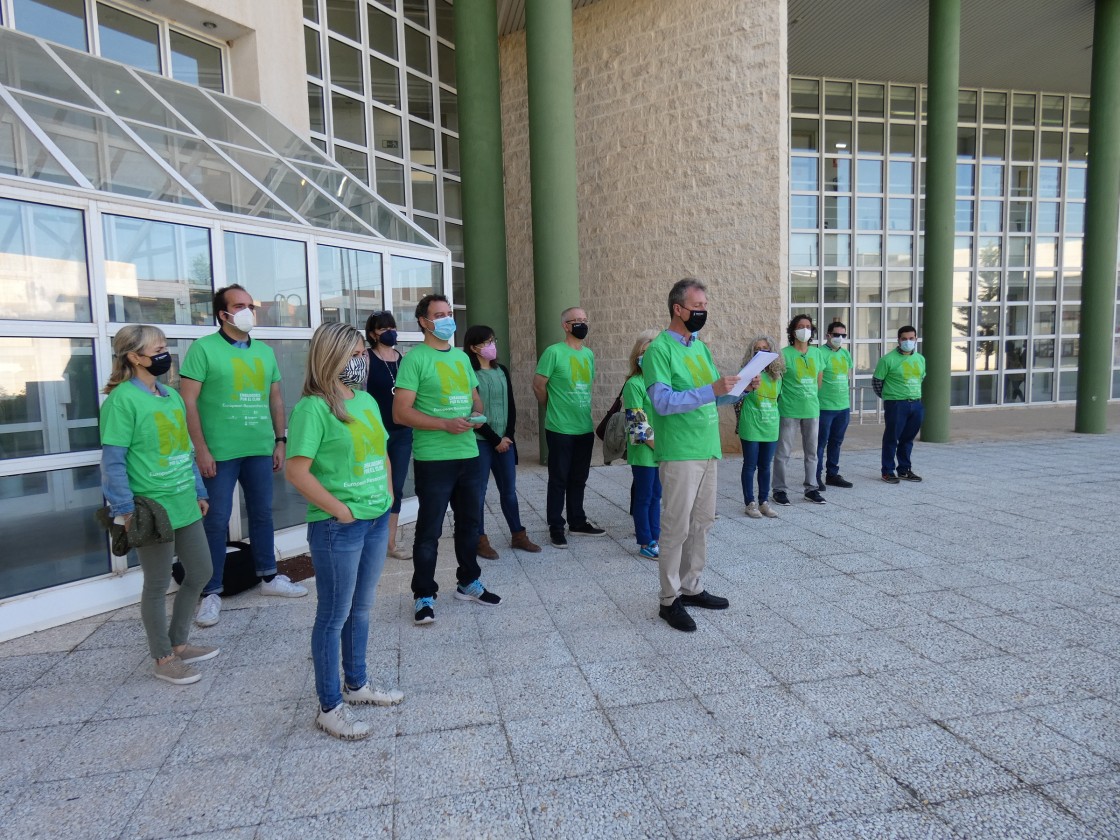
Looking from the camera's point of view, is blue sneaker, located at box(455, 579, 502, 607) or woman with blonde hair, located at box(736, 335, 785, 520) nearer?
blue sneaker, located at box(455, 579, 502, 607)

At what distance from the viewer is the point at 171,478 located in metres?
3.30

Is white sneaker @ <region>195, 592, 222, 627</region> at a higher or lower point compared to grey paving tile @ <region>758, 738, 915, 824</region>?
higher

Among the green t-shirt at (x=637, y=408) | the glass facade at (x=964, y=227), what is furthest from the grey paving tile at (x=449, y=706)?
the glass facade at (x=964, y=227)

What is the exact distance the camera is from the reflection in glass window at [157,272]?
4430mm

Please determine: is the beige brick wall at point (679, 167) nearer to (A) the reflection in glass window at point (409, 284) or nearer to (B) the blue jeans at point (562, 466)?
(A) the reflection in glass window at point (409, 284)

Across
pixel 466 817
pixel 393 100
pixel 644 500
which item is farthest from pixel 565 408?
pixel 393 100

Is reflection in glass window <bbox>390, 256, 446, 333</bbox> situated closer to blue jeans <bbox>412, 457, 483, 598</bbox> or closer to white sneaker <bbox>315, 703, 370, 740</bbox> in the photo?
Answer: blue jeans <bbox>412, 457, 483, 598</bbox>

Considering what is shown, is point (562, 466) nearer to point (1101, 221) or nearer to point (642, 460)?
point (642, 460)

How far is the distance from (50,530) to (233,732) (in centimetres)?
226

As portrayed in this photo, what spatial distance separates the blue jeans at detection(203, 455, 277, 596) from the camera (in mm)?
4121

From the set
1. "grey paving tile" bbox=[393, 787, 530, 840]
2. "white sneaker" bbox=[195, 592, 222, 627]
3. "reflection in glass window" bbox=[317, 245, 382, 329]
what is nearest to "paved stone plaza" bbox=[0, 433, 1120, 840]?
"grey paving tile" bbox=[393, 787, 530, 840]

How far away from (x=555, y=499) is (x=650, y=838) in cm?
349

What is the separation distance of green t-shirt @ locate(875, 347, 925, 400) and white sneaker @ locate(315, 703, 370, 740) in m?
7.05

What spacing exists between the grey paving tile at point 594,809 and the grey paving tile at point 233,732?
1.14 meters
